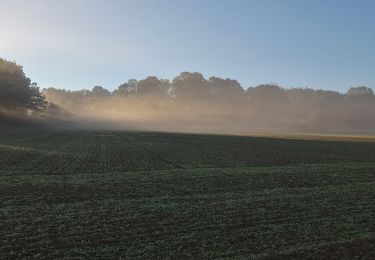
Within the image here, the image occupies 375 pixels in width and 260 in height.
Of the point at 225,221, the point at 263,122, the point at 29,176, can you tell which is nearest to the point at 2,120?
the point at 29,176

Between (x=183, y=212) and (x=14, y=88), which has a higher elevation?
(x=14, y=88)

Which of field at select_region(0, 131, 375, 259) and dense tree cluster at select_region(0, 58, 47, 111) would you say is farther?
dense tree cluster at select_region(0, 58, 47, 111)

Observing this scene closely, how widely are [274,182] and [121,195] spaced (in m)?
8.83

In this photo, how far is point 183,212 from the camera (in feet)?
55.0

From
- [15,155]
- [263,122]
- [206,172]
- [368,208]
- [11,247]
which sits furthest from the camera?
[263,122]

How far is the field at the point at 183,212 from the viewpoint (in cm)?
1245

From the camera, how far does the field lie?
12.5 meters

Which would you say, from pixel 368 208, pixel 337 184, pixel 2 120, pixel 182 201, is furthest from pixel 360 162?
pixel 2 120

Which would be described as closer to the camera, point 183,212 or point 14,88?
point 183,212

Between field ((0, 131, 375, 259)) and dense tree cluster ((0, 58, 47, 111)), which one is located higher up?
dense tree cluster ((0, 58, 47, 111))

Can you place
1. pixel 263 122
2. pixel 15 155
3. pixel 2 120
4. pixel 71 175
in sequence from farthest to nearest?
pixel 263 122 → pixel 2 120 → pixel 15 155 → pixel 71 175

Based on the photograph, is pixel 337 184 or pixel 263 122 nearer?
pixel 337 184

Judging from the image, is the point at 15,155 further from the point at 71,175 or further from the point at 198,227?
the point at 198,227

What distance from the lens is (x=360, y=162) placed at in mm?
36656
